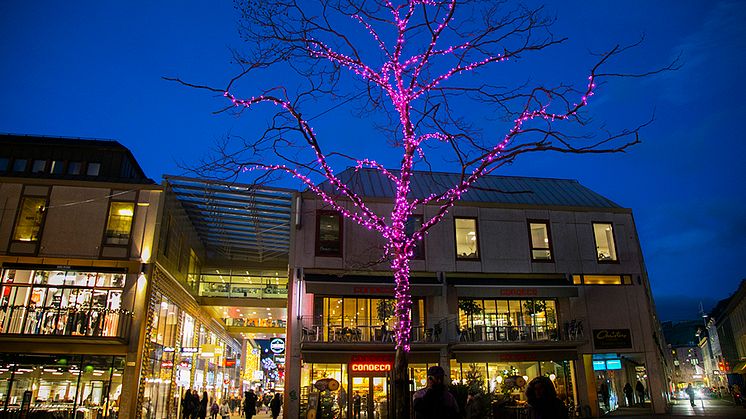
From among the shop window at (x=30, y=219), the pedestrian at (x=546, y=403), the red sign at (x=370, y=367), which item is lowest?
the pedestrian at (x=546, y=403)

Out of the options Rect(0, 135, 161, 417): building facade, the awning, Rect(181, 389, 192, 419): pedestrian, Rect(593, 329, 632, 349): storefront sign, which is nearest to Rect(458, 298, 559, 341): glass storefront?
the awning

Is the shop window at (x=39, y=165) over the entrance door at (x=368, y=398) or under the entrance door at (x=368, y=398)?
over

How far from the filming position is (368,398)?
2302 cm

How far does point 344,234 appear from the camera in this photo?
80.6ft

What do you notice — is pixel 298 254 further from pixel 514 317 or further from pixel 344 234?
pixel 514 317

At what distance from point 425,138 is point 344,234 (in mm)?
12418

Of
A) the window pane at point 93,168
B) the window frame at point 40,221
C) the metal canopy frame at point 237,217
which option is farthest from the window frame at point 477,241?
the window pane at point 93,168

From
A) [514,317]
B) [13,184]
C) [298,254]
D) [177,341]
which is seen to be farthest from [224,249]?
[514,317]

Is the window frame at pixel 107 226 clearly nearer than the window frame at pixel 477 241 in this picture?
Yes

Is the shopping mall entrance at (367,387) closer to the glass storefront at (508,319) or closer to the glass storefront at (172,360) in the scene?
the glass storefront at (508,319)

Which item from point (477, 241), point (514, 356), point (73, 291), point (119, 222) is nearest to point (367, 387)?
point (514, 356)

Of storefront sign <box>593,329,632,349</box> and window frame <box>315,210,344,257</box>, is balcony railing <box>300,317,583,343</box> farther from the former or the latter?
window frame <box>315,210,344,257</box>

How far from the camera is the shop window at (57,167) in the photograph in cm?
3044

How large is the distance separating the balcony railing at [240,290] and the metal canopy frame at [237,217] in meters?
1.95
